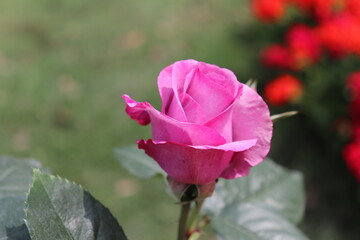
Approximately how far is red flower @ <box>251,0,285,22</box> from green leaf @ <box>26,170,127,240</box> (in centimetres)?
262

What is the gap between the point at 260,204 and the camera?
0.88m

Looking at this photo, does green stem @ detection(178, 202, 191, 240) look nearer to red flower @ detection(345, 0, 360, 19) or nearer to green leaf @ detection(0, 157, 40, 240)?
green leaf @ detection(0, 157, 40, 240)

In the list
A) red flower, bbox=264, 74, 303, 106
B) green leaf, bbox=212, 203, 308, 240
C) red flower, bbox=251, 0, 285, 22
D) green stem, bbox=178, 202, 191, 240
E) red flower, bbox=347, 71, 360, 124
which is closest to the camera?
green stem, bbox=178, 202, 191, 240

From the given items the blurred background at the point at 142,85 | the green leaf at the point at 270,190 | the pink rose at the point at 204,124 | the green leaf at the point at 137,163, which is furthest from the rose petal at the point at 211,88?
the blurred background at the point at 142,85

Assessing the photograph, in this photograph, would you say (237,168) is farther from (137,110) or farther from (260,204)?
(260,204)

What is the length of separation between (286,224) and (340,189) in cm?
189

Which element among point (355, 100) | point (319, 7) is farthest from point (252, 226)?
point (319, 7)

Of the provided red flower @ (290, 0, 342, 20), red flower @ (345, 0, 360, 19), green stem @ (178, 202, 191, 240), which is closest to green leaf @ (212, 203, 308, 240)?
green stem @ (178, 202, 191, 240)

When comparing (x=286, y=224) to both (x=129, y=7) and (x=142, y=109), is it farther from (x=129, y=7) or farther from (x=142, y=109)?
(x=129, y=7)

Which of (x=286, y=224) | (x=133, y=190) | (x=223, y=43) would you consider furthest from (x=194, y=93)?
(x=223, y=43)

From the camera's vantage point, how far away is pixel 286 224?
752 mm

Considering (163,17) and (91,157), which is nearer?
(91,157)

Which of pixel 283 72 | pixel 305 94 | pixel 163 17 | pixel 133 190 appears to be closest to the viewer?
pixel 133 190

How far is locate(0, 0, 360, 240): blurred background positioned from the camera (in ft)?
8.17
